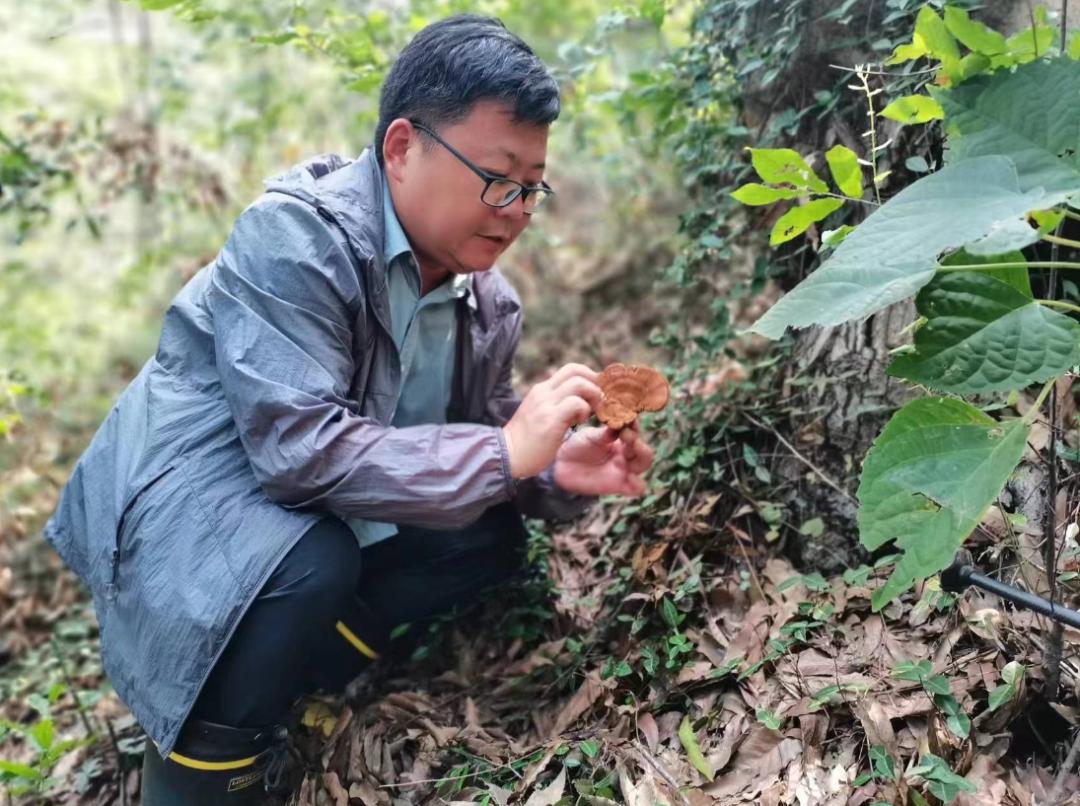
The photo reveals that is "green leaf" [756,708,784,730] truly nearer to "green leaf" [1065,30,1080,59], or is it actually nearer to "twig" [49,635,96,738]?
"green leaf" [1065,30,1080,59]

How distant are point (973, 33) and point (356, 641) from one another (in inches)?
79.5

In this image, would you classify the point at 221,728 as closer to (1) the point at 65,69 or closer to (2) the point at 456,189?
(2) the point at 456,189

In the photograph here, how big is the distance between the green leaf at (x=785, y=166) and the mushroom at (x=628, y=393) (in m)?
0.58

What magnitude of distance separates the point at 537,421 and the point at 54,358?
5.25 meters

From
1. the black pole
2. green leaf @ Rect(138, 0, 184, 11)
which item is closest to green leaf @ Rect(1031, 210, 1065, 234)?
the black pole

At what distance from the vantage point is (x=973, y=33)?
4.37 feet

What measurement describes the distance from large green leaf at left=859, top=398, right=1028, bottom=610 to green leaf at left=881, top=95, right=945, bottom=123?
0.58 meters

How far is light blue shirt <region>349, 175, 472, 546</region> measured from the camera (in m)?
2.23

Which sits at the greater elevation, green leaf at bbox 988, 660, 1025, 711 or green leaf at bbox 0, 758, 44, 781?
green leaf at bbox 988, 660, 1025, 711

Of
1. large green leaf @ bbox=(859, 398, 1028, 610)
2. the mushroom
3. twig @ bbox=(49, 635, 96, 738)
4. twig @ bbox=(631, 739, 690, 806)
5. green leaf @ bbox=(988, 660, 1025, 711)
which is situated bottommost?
twig @ bbox=(49, 635, 96, 738)

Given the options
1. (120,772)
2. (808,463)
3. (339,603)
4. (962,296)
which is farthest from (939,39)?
(120,772)

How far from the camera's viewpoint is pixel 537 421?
1.94 meters

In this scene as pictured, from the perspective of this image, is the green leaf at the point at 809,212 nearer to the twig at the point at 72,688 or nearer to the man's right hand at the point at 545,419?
the man's right hand at the point at 545,419

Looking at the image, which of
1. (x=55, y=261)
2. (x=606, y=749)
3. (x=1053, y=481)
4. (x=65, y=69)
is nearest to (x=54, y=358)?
(x=55, y=261)
